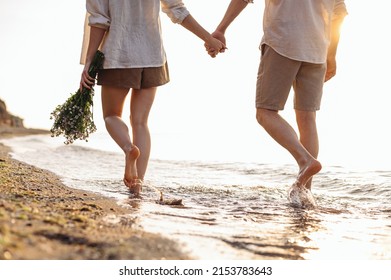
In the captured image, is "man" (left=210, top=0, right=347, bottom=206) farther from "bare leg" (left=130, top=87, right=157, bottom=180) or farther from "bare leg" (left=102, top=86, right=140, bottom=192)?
"bare leg" (left=102, top=86, right=140, bottom=192)

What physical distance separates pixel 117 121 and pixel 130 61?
496mm

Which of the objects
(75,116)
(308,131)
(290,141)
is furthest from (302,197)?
(75,116)

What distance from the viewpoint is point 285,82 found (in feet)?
13.3

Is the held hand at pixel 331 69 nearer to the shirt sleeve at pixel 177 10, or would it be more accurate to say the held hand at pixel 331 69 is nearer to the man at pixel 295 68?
the man at pixel 295 68

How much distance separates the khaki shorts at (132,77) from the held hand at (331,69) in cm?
156

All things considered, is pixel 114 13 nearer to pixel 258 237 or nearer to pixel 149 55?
pixel 149 55

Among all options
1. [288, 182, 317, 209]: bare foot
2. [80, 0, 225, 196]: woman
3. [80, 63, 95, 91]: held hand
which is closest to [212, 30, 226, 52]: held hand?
[80, 0, 225, 196]: woman

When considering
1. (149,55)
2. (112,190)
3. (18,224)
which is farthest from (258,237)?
(112,190)

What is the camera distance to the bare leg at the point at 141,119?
4.30 m

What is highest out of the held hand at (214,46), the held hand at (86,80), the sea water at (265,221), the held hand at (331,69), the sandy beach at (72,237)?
the held hand at (214,46)

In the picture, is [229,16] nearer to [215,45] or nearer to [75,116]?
[215,45]

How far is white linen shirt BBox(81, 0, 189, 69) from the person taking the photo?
414 cm

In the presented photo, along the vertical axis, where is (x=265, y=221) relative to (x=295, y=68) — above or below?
below

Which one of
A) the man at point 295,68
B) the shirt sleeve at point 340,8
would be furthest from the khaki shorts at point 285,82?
the shirt sleeve at point 340,8
